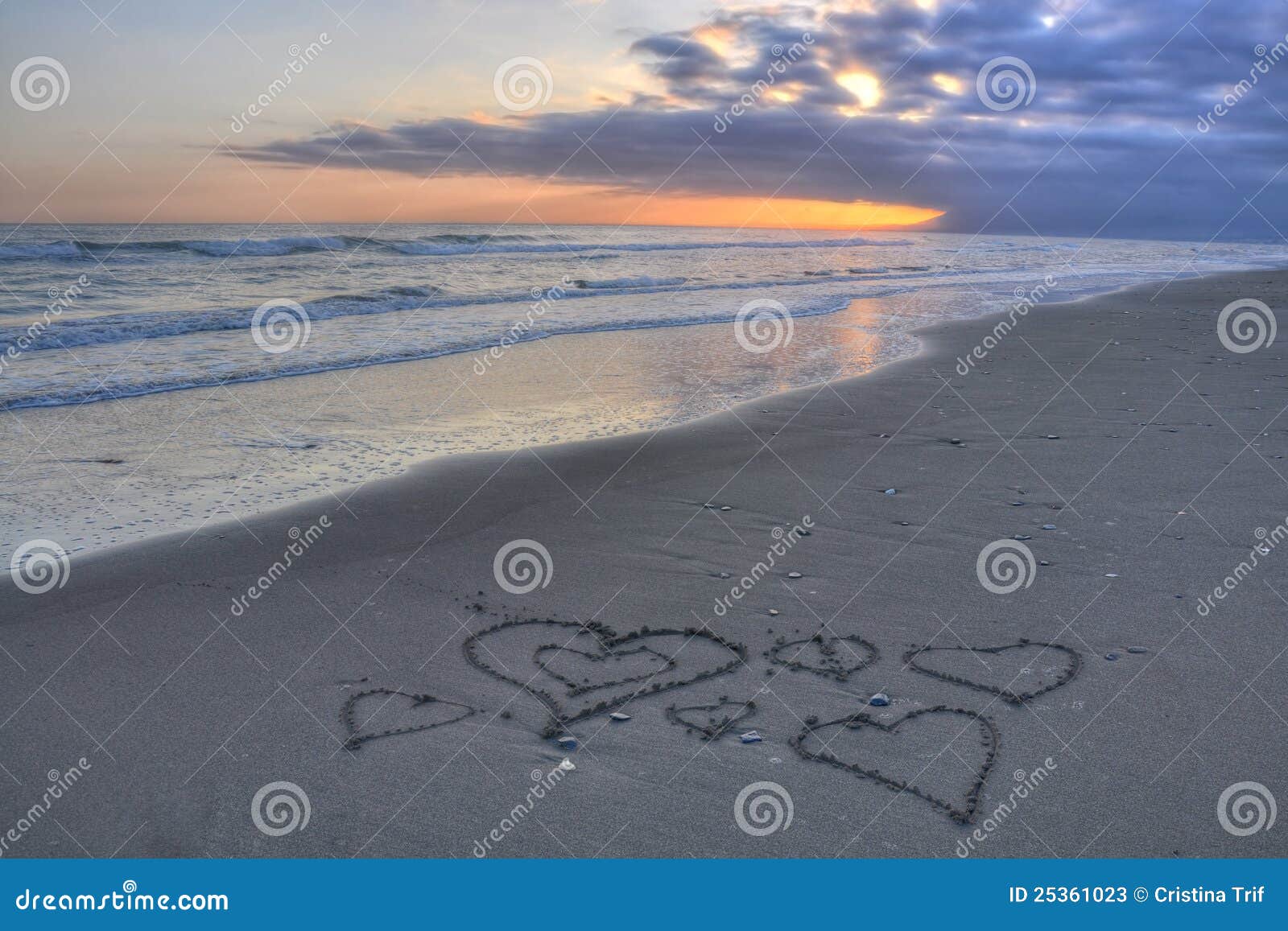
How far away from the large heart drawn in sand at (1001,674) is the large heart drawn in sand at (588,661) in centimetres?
93

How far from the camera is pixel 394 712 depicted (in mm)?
4164

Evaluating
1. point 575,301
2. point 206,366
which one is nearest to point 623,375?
point 206,366

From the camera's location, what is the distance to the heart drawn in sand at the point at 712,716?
4.04m

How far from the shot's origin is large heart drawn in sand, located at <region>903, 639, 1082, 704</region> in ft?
14.1

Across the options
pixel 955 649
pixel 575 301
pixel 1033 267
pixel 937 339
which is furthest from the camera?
pixel 1033 267

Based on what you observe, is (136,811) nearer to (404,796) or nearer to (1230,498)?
(404,796)

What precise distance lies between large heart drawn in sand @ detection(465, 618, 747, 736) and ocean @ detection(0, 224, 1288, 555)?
3.11 m

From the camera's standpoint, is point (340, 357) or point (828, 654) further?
point (340, 357)

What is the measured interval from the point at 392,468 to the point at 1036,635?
548 cm

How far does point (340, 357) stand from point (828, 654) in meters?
11.1

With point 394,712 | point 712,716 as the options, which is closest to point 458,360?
point 394,712

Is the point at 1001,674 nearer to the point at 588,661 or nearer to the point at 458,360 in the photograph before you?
the point at 588,661

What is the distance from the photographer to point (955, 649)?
4.72m

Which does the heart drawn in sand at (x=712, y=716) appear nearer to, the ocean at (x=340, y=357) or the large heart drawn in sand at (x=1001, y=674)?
the large heart drawn in sand at (x=1001, y=674)
